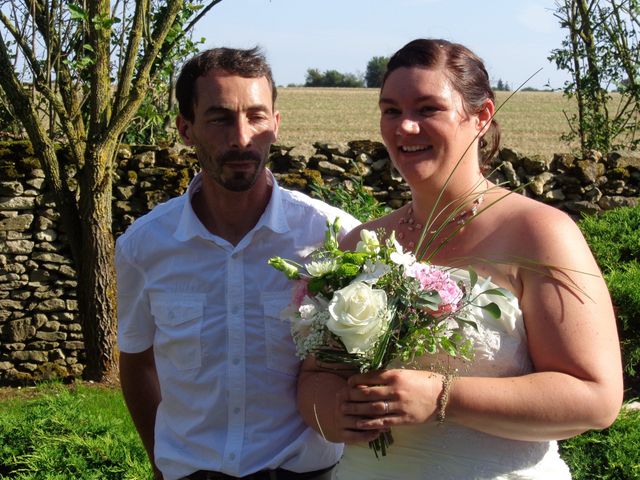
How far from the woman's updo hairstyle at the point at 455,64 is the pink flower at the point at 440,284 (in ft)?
1.87

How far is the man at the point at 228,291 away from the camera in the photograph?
286cm

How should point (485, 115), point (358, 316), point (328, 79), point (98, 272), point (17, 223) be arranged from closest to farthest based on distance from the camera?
1. point (358, 316)
2. point (485, 115)
3. point (98, 272)
4. point (17, 223)
5. point (328, 79)

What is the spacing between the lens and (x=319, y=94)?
53688 mm

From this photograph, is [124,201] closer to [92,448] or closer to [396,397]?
[92,448]

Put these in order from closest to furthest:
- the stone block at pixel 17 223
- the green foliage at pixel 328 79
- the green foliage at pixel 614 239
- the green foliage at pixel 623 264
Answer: the green foliage at pixel 623 264 < the green foliage at pixel 614 239 < the stone block at pixel 17 223 < the green foliage at pixel 328 79

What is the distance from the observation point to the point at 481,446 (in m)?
2.46

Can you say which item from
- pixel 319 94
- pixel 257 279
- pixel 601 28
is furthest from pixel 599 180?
pixel 319 94

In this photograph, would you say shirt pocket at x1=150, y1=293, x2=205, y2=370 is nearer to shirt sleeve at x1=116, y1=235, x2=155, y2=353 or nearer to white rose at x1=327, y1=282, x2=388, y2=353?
shirt sleeve at x1=116, y1=235, x2=155, y2=353

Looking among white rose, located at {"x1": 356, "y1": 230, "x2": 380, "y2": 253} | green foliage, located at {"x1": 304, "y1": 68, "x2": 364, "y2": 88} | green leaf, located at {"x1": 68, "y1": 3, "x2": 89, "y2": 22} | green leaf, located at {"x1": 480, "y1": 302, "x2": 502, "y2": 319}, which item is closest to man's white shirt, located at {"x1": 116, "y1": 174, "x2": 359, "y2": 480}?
white rose, located at {"x1": 356, "y1": 230, "x2": 380, "y2": 253}

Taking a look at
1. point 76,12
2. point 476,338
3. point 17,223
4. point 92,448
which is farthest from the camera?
point 17,223

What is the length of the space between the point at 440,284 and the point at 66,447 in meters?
3.54

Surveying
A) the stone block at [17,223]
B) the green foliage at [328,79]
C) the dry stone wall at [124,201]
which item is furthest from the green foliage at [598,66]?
the green foliage at [328,79]

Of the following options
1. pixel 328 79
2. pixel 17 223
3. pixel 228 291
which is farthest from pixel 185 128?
pixel 328 79

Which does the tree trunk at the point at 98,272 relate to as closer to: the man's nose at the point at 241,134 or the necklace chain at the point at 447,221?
the man's nose at the point at 241,134
